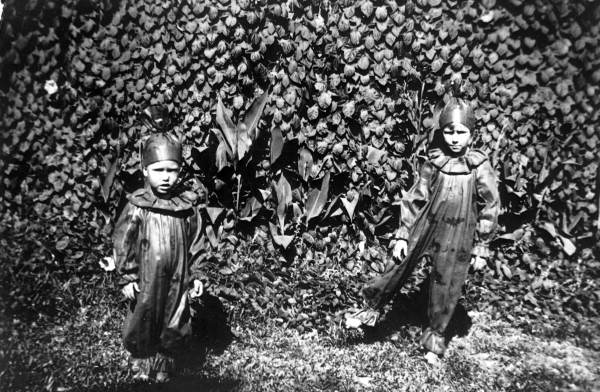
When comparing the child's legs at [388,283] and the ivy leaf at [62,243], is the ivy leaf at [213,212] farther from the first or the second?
the child's legs at [388,283]

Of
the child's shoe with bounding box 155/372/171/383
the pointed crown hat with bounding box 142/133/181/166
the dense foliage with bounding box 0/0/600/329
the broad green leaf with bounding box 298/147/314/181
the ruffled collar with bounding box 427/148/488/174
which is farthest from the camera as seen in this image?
the broad green leaf with bounding box 298/147/314/181

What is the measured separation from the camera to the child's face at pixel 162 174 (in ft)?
10.4

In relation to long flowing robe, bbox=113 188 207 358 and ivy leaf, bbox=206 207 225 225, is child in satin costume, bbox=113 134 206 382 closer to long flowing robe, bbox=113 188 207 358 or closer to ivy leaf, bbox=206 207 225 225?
long flowing robe, bbox=113 188 207 358

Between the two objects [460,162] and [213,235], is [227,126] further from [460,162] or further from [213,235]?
[460,162]

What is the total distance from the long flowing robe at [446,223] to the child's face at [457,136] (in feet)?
0.39

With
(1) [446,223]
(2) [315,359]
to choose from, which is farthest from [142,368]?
(1) [446,223]

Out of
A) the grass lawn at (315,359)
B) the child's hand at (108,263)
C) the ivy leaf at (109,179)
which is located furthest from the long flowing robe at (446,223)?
the ivy leaf at (109,179)

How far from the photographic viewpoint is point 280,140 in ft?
14.3

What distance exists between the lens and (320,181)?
4543 mm

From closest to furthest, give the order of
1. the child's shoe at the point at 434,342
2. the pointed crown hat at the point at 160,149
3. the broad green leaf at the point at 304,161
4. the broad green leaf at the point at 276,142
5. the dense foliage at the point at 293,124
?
1. the pointed crown hat at the point at 160,149
2. the child's shoe at the point at 434,342
3. the dense foliage at the point at 293,124
4. the broad green leaf at the point at 276,142
5. the broad green leaf at the point at 304,161

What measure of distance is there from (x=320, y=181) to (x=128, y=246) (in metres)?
1.92

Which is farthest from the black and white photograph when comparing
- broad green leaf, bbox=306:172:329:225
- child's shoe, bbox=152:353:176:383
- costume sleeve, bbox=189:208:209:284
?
costume sleeve, bbox=189:208:209:284

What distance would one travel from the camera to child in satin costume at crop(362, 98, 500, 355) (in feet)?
12.2

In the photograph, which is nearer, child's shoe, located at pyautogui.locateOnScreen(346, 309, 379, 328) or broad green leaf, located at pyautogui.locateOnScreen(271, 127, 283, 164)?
child's shoe, located at pyautogui.locateOnScreen(346, 309, 379, 328)
